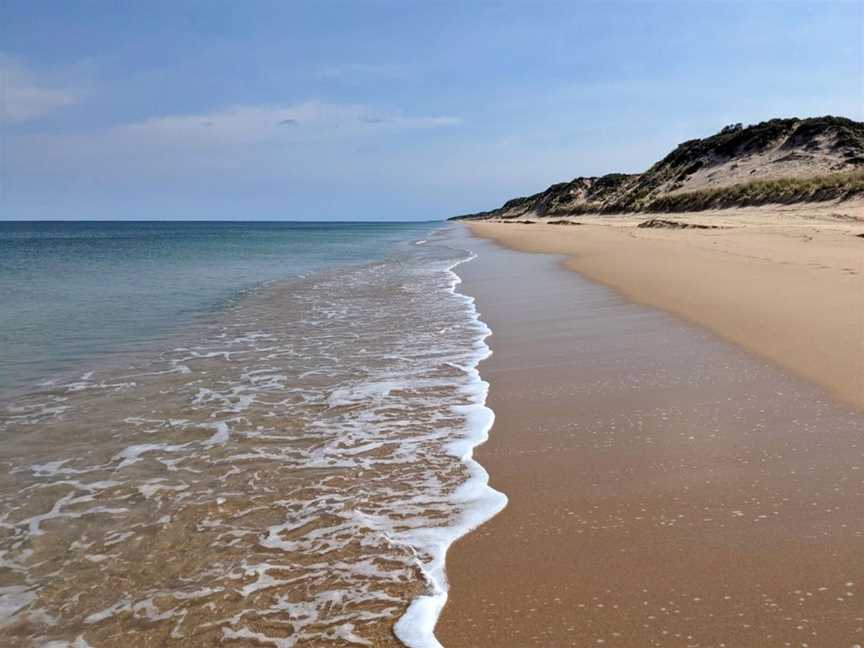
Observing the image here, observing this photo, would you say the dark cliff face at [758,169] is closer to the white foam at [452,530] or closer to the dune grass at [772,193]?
the dune grass at [772,193]

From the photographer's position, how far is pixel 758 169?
4781 cm

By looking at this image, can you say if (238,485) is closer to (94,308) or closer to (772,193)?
(94,308)

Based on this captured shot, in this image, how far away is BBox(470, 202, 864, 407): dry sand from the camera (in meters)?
5.98

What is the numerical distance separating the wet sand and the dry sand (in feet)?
2.10

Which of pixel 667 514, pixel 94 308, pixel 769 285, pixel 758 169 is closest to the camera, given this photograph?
pixel 667 514

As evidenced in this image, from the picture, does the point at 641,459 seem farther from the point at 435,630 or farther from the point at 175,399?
the point at 175,399

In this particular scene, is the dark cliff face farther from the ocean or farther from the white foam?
the white foam

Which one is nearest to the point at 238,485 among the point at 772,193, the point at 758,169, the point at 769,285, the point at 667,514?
the point at 667,514

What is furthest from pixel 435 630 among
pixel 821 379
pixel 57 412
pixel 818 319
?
pixel 818 319

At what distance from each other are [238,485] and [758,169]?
52.0 meters

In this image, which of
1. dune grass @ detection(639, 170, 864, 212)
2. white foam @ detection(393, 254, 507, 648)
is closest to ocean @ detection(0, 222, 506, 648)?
white foam @ detection(393, 254, 507, 648)

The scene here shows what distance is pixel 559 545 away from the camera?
3000 millimetres

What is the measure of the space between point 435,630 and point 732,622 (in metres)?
1.07

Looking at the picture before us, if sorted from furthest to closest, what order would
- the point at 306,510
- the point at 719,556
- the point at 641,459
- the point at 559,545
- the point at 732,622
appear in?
the point at 641,459, the point at 306,510, the point at 559,545, the point at 719,556, the point at 732,622
